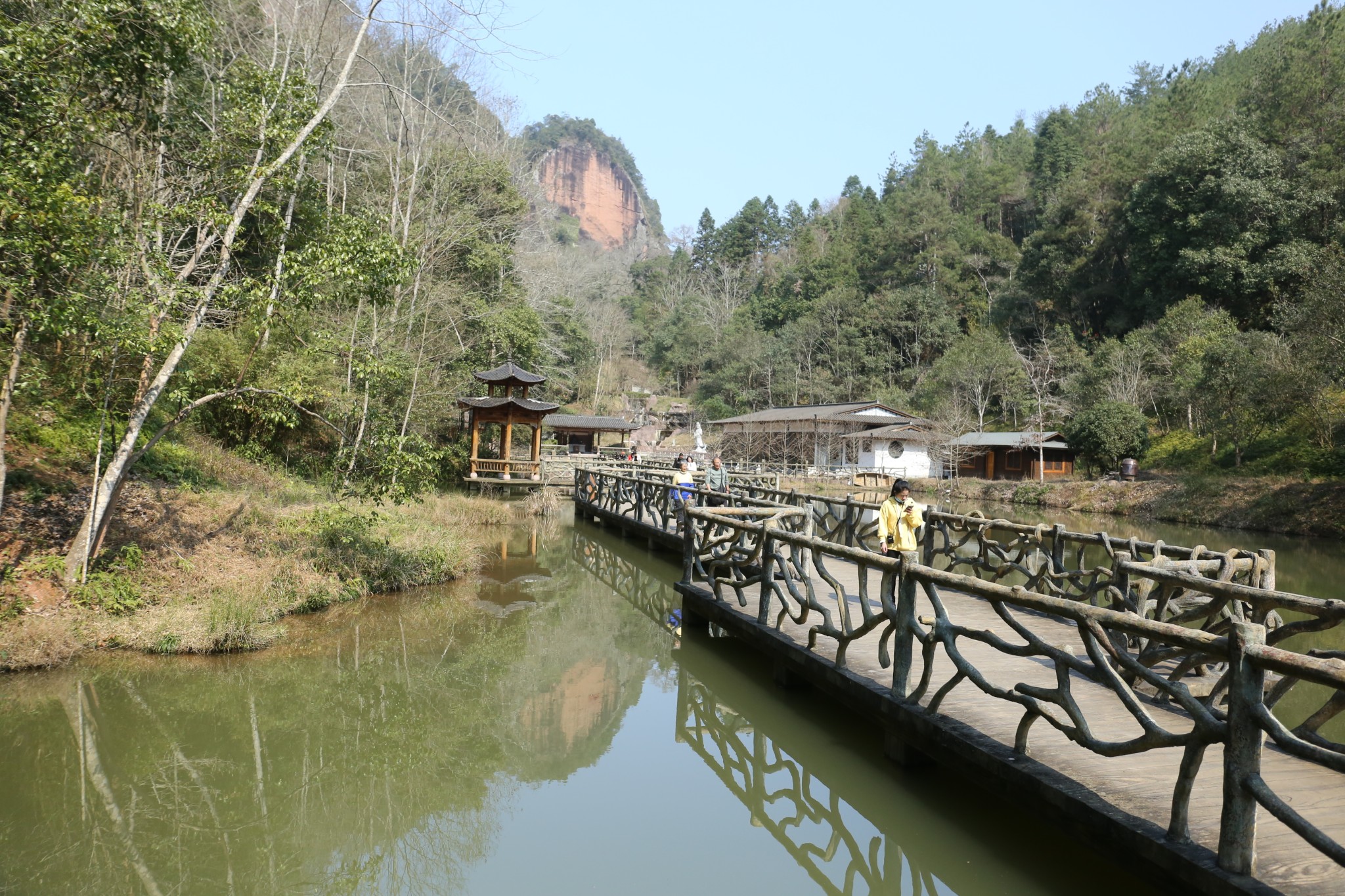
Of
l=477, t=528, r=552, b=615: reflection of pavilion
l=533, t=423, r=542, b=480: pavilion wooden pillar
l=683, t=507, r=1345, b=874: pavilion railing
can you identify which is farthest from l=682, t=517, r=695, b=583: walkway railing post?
l=533, t=423, r=542, b=480: pavilion wooden pillar

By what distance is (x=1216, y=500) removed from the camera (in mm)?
24625

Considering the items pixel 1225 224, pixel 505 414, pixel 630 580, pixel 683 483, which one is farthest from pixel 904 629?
pixel 1225 224

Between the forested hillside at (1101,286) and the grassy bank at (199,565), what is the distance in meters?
24.3

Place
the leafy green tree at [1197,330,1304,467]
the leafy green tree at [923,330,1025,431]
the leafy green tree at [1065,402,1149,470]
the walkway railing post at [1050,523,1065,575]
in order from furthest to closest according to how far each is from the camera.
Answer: the leafy green tree at [923,330,1025,431] → the leafy green tree at [1065,402,1149,470] → the leafy green tree at [1197,330,1304,467] → the walkway railing post at [1050,523,1065,575]

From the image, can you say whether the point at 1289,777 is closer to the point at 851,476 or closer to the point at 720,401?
the point at 851,476

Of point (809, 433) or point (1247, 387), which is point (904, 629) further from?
point (809, 433)

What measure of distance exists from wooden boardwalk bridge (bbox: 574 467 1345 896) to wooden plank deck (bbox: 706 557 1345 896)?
0.01 m

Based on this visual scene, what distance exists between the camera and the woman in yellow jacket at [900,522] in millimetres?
6789

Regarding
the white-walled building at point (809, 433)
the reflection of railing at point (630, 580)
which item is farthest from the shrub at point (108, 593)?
the white-walled building at point (809, 433)

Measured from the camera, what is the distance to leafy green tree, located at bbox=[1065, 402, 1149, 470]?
31281 mm

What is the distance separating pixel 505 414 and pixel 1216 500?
2289 centimetres

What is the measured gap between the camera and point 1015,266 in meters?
52.9

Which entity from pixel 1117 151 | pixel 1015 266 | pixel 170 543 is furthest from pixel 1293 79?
pixel 170 543

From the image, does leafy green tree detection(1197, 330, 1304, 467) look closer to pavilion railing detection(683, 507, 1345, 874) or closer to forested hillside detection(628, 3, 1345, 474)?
forested hillside detection(628, 3, 1345, 474)
